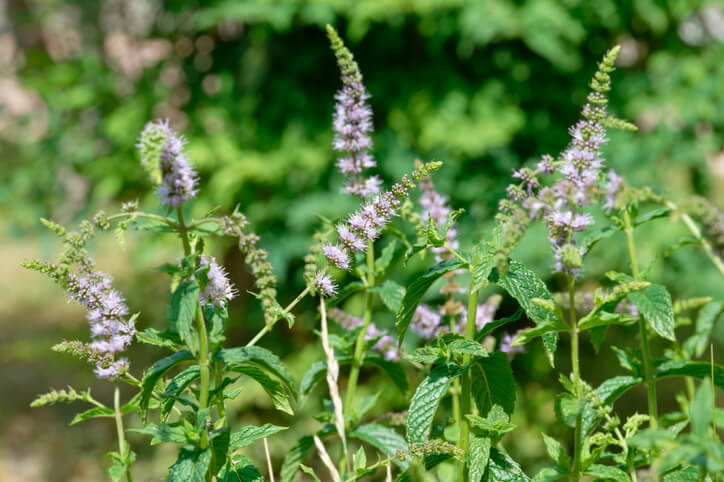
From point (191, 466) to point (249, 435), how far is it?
0.12 meters

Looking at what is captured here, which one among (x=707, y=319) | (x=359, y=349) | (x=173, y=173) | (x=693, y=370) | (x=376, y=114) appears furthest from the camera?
(x=376, y=114)

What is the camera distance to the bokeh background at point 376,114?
4.24 m

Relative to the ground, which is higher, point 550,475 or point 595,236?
point 595,236

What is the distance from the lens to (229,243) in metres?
5.04

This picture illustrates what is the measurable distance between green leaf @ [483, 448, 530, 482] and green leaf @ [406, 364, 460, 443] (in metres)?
0.12

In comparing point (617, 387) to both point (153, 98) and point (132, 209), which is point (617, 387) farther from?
point (153, 98)

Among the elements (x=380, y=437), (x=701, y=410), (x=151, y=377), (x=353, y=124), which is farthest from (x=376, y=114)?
(x=701, y=410)

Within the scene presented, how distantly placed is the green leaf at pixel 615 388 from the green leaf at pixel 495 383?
17 centimetres

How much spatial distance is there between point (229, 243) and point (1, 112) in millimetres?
2240

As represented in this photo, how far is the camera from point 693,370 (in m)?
1.07

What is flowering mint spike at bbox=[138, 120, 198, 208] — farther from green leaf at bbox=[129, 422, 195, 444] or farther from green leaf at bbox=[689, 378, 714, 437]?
green leaf at bbox=[689, 378, 714, 437]

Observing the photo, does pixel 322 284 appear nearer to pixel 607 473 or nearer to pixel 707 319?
pixel 607 473

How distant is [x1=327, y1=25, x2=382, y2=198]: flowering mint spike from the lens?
1.24m

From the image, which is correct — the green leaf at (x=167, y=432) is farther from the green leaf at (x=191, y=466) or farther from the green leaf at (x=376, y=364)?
the green leaf at (x=376, y=364)
